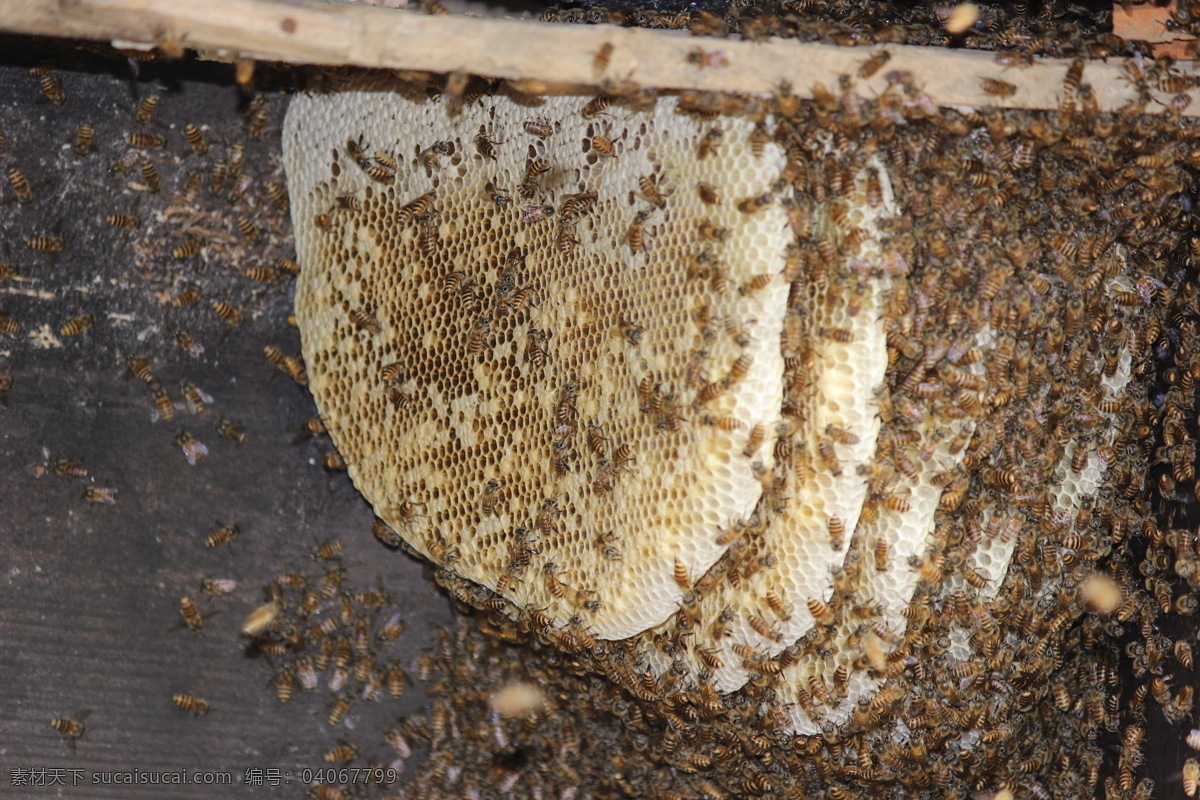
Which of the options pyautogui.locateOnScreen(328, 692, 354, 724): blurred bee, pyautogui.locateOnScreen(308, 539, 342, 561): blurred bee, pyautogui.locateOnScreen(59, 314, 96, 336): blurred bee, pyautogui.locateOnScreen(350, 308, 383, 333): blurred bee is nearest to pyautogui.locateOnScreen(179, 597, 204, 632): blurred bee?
pyautogui.locateOnScreen(308, 539, 342, 561): blurred bee

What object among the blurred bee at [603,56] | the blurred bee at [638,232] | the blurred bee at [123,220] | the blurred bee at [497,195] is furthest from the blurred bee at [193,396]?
the blurred bee at [603,56]

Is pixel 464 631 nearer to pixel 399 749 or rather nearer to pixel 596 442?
pixel 399 749

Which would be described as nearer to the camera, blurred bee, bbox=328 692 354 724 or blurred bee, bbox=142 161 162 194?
blurred bee, bbox=142 161 162 194

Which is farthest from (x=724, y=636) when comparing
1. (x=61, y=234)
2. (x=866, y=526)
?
(x=61, y=234)

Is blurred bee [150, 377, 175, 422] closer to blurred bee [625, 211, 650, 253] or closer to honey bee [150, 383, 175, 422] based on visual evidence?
honey bee [150, 383, 175, 422]

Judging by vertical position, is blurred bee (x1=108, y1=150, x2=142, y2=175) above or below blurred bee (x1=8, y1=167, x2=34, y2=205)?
above

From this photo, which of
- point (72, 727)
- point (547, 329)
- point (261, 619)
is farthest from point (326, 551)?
point (547, 329)

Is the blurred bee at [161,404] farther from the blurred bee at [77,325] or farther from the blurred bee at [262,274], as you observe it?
the blurred bee at [262,274]
